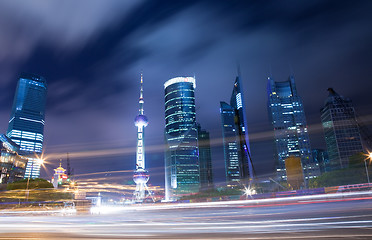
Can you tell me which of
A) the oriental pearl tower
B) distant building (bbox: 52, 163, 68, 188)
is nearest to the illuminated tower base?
the oriental pearl tower

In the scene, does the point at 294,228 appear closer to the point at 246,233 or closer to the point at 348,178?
the point at 246,233

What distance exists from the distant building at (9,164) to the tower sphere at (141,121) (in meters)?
82.8

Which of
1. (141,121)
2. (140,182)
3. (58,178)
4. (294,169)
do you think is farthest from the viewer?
(141,121)

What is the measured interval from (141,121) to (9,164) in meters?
96.6

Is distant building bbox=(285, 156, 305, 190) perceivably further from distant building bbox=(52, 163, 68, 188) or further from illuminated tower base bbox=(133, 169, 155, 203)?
distant building bbox=(52, 163, 68, 188)

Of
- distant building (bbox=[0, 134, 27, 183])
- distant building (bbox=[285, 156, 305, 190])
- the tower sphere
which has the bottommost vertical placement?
distant building (bbox=[285, 156, 305, 190])

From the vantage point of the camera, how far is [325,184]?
250ft

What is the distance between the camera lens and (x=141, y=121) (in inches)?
7387

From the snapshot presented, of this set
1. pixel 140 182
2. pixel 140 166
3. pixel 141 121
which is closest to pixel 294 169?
pixel 140 166

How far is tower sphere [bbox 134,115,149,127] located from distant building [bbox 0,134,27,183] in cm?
8275

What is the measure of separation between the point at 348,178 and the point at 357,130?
14059 centimetres

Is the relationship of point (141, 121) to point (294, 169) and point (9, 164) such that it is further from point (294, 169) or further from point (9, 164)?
point (294, 169)

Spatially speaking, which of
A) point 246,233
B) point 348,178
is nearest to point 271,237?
point 246,233

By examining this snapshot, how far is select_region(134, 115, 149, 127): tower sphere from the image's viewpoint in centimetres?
18738
